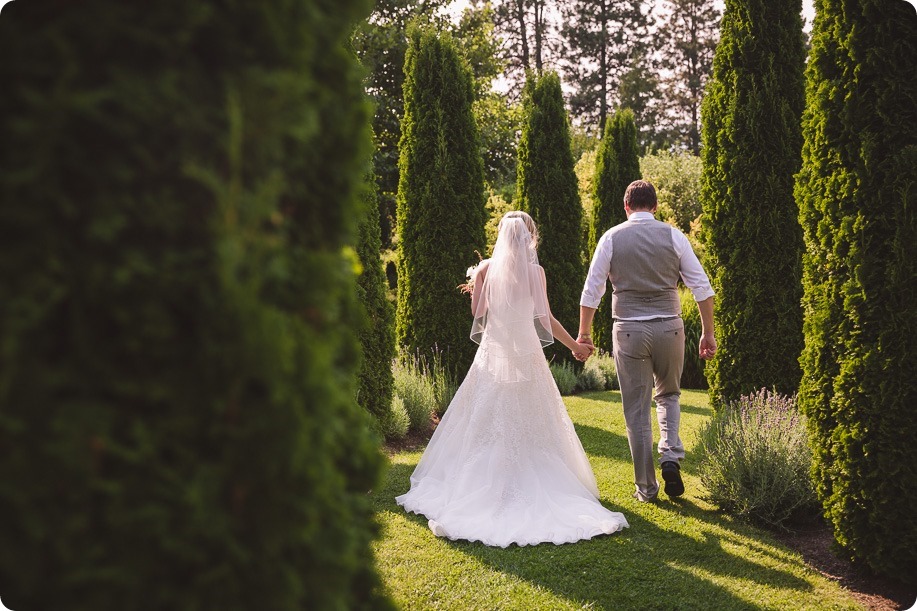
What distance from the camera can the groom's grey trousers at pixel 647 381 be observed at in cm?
520

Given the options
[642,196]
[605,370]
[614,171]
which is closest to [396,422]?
[642,196]

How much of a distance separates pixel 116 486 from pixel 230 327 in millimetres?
316

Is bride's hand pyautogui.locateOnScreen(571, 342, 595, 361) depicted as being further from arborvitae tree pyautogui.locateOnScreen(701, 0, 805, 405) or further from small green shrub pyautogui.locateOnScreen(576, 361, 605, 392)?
small green shrub pyautogui.locateOnScreen(576, 361, 605, 392)

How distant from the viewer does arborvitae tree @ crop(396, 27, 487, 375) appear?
368 inches

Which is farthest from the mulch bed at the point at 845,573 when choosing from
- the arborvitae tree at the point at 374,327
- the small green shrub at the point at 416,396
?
the small green shrub at the point at 416,396

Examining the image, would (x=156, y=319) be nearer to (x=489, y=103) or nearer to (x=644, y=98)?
(x=489, y=103)

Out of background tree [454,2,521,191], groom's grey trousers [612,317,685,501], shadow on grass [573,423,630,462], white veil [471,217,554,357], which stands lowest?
shadow on grass [573,423,630,462]

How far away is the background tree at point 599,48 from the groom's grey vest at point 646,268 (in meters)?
27.6

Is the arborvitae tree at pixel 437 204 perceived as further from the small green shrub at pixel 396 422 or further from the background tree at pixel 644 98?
the background tree at pixel 644 98

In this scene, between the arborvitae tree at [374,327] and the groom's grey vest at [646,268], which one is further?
the arborvitae tree at [374,327]

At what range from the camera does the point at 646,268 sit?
5180 millimetres

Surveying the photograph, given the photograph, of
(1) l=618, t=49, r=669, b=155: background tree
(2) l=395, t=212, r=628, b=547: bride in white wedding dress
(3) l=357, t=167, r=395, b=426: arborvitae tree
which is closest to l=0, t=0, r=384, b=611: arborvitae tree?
(2) l=395, t=212, r=628, b=547: bride in white wedding dress

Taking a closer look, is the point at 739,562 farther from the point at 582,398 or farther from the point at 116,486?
the point at 582,398

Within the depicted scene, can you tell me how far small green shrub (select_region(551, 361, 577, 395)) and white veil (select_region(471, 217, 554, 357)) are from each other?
5435mm
